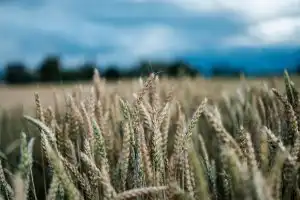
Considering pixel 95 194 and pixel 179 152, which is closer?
pixel 179 152

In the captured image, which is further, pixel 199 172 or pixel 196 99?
pixel 196 99

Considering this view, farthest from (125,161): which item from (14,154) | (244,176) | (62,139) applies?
(14,154)

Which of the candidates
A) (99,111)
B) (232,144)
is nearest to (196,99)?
(99,111)

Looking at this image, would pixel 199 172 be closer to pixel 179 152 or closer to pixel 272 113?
pixel 179 152

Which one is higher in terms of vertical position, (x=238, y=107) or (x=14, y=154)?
(x=238, y=107)

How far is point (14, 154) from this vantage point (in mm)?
3693

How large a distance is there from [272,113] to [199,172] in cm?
144

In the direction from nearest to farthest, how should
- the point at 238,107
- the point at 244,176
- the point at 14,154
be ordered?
1. the point at 244,176
2. the point at 238,107
3. the point at 14,154

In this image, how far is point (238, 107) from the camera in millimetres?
3113

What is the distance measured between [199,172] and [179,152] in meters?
0.24

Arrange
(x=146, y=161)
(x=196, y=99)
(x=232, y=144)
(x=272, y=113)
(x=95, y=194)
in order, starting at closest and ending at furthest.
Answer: (x=232, y=144)
(x=146, y=161)
(x=95, y=194)
(x=272, y=113)
(x=196, y=99)

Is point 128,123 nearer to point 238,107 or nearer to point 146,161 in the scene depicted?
point 146,161

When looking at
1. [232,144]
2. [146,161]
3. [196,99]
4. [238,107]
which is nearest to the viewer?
[232,144]

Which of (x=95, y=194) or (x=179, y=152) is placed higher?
(x=179, y=152)
